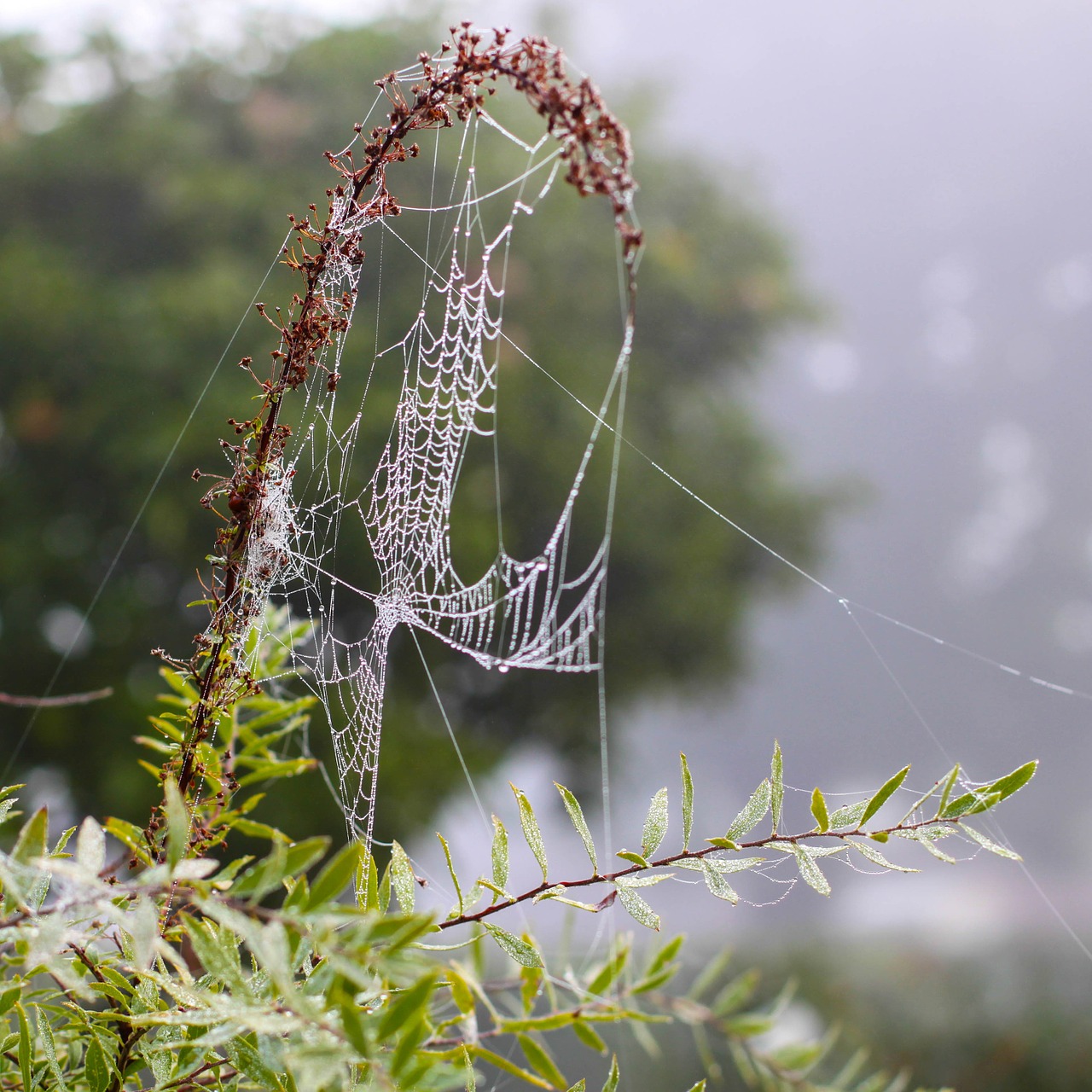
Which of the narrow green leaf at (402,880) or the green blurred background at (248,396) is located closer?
the narrow green leaf at (402,880)

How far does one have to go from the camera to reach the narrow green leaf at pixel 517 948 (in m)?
0.24

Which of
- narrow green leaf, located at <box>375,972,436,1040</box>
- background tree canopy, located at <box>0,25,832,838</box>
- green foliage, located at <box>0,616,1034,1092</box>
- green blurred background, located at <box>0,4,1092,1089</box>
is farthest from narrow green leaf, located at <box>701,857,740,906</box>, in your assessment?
background tree canopy, located at <box>0,25,832,838</box>

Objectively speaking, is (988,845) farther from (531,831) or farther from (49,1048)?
(49,1048)

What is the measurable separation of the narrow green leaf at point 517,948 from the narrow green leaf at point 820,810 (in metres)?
0.09

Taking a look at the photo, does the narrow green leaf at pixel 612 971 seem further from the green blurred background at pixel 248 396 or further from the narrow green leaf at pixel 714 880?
the green blurred background at pixel 248 396

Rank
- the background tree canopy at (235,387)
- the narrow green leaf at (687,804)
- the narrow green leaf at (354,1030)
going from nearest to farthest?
the narrow green leaf at (354,1030), the narrow green leaf at (687,804), the background tree canopy at (235,387)

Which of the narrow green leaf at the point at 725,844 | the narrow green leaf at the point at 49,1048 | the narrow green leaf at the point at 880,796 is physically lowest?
the narrow green leaf at the point at 49,1048

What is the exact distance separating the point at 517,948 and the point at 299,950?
0.06m

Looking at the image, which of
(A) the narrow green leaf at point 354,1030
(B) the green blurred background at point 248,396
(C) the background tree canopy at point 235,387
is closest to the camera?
(A) the narrow green leaf at point 354,1030

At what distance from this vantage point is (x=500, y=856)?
0.27 metres

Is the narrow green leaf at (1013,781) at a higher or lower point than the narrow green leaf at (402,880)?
higher

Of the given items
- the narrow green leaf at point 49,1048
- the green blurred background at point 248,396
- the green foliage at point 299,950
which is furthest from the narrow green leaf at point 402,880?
the green blurred background at point 248,396

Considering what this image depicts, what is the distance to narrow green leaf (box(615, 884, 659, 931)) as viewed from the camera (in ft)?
0.81

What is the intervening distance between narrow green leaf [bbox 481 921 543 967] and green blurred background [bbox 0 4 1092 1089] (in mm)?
1754
